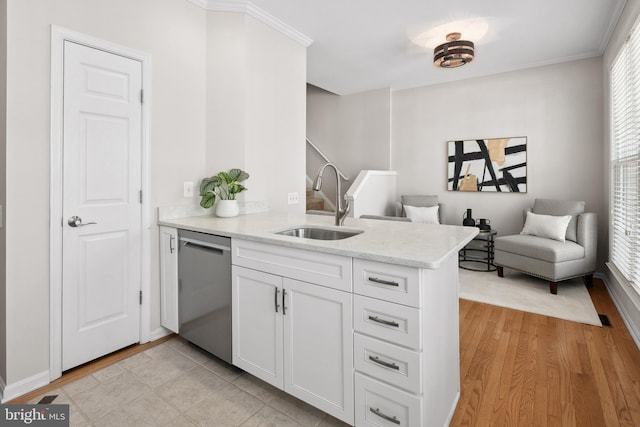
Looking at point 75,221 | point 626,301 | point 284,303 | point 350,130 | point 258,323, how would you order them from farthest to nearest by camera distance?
point 350,130
point 626,301
point 75,221
point 258,323
point 284,303

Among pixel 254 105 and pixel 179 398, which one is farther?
pixel 254 105

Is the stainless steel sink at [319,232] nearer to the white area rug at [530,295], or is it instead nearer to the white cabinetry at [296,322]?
the white cabinetry at [296,322]

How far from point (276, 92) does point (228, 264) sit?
1.88m

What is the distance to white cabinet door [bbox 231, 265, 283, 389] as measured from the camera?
5.65 ft

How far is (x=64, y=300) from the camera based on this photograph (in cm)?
203

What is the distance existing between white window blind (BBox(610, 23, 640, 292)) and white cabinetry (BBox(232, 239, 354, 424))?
2.47 metres

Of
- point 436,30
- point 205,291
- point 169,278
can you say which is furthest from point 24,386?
point 436,30

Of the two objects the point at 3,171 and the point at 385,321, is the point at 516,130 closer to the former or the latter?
the point at 385,321

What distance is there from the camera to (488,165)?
4.79m

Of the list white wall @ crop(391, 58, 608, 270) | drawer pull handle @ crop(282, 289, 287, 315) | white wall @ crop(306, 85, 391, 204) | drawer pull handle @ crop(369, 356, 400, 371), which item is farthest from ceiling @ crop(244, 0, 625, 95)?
drawer pull handle @ crop(369, 356, 400, 371)

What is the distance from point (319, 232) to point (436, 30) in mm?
2542

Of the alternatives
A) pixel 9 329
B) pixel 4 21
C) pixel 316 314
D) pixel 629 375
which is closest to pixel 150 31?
pixel 4 21

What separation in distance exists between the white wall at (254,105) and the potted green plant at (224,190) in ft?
0.63

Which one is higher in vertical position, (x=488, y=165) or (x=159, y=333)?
(x=488, y=165)
